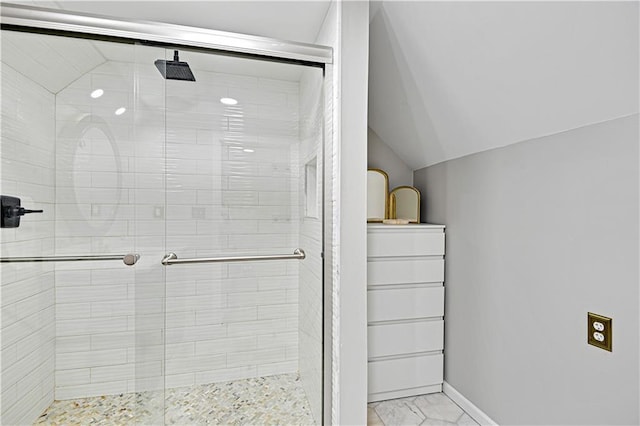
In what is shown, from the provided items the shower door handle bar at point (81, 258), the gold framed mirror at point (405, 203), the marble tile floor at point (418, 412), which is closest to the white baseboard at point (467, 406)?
the marble tile floor at point (418, 412)

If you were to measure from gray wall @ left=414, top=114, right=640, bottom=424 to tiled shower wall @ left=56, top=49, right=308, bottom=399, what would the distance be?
1.03 metres

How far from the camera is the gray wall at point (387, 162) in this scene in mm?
2701

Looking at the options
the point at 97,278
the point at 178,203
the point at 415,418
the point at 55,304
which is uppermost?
the point at 178,203

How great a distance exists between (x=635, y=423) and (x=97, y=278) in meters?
2.12

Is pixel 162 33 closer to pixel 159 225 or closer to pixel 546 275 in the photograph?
pixel 159 225

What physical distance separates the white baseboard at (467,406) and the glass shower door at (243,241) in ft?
2.91

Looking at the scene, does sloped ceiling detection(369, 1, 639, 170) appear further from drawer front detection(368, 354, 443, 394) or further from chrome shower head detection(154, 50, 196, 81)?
drawer front detection(368, 354, 443, 394)

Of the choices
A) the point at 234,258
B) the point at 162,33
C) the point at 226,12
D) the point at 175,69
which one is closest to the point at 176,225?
the point at 234,258

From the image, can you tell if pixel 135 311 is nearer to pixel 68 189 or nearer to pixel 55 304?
pixel 55 304

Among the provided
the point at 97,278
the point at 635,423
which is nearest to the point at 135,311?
the point at 97,278

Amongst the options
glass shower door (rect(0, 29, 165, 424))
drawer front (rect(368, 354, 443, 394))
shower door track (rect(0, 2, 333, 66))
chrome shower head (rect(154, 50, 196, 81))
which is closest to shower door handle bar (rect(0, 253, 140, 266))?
glass shower door (rect(0, 29, 165, 424))

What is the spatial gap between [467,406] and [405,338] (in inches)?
19.1

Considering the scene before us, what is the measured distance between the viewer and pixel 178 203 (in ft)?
5.32

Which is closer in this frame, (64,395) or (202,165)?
(64,395)
